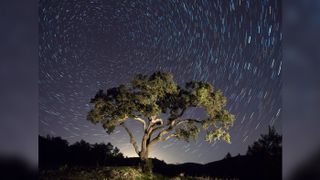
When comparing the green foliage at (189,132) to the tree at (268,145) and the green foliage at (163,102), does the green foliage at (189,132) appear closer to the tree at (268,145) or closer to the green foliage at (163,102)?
the green foliage at (163,102)

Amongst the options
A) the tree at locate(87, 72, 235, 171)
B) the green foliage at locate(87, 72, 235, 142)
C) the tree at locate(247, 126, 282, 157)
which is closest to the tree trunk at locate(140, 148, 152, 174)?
the tree at locate(87, 72, 235, 171)

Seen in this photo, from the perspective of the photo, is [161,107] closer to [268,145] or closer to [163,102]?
[163,102]

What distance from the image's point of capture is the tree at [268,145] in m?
29.0

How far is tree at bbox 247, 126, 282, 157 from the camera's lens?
2905cm

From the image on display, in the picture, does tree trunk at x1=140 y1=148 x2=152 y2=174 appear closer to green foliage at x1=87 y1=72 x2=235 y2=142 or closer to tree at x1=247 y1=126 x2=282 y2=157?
green foliage at x1=87 y1=72 x2=235 y2=142

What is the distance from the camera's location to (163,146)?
21328 mm

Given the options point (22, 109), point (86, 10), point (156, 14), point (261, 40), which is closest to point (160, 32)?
point (156, 14)

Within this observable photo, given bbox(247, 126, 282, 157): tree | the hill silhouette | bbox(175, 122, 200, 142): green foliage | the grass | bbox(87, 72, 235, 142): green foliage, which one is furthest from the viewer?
bbox(247, 126, 282, 157): tree

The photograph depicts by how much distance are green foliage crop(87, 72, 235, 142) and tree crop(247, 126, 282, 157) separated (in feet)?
34.3

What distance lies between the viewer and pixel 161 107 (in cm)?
1886

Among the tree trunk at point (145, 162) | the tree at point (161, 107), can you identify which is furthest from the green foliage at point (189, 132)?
the tree trunk at point (145, 162)

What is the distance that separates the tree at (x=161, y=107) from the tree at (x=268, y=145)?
10511mm

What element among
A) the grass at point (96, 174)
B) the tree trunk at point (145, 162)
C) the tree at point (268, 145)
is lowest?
the grass at point (96, 174)

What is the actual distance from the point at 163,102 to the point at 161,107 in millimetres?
195
